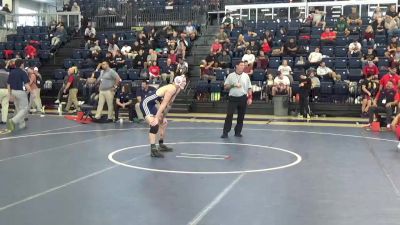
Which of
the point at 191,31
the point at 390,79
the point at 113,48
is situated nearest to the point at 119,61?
the point at 113,48

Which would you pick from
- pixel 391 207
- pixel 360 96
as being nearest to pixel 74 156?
pixel 391 207


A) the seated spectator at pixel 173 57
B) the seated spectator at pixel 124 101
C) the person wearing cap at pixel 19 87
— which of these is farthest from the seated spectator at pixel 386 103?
the person wearing cap at pixel 19 87

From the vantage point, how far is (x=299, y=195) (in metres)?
5.95

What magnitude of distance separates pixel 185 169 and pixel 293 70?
11.8 metres

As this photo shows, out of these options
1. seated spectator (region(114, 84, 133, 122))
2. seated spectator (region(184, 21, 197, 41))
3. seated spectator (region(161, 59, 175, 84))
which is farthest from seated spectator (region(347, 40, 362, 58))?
seated spectator (region(114, 84, 133, 122))

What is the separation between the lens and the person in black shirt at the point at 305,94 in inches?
637

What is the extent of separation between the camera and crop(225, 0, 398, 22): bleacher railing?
23.9m

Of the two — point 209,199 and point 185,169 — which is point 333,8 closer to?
point 185,169

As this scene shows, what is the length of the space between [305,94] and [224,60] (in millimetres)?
4227

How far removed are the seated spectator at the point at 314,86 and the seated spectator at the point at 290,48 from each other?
2.13 meters

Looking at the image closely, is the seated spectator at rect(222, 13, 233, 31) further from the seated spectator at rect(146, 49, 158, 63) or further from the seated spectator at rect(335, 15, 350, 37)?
the seated spectator at rect(335, 15, 350, 37)

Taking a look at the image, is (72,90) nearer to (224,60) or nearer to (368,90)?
(224,60)

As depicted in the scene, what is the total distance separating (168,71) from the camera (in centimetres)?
1897

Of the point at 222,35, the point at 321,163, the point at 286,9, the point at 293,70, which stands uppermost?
the point at 286,9
